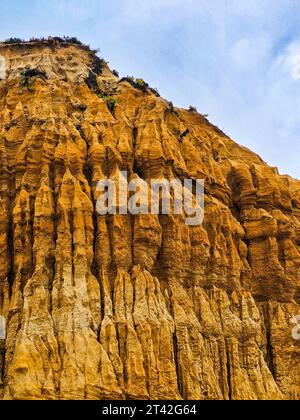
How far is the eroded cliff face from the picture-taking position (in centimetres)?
4847

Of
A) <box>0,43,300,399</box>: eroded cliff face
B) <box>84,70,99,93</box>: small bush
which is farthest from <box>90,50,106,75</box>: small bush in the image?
<box>84,70,99,93</box>: small bush

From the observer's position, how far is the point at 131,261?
176ft

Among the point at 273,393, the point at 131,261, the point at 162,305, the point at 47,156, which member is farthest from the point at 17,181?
the point at 273,393

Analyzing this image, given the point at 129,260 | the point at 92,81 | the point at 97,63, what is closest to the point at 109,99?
the point at 92,81

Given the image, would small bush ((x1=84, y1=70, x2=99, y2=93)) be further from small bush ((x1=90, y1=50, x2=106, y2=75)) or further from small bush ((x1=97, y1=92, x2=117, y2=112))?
small bush ((x1=90, y1=50, x2=106, y2=75))

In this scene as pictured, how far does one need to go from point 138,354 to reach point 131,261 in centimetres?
691

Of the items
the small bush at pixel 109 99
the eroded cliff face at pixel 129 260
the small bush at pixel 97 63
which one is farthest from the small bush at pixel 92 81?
the small bush at pixel 97 63

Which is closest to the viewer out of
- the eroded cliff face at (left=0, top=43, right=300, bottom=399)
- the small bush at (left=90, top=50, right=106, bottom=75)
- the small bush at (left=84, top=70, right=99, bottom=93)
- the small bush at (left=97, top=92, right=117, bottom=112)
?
the eroded cliff face at (left=0, top=43, right=300, bottom=399)

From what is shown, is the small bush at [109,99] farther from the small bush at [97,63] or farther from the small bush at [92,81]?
the small bush at [97,63]

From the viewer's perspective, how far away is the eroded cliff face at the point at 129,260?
48.5m

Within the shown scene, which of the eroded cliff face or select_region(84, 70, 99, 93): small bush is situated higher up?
select_region(84, 70, 99, 93): small bush

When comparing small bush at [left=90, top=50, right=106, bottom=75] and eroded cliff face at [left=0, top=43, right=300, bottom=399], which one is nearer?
eroded cliff face at [left=0, top=43, right=300, bottom=399]

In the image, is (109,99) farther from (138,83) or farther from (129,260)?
(129,260)

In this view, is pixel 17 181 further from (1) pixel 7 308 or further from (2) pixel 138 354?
(2) pixel 138 354
